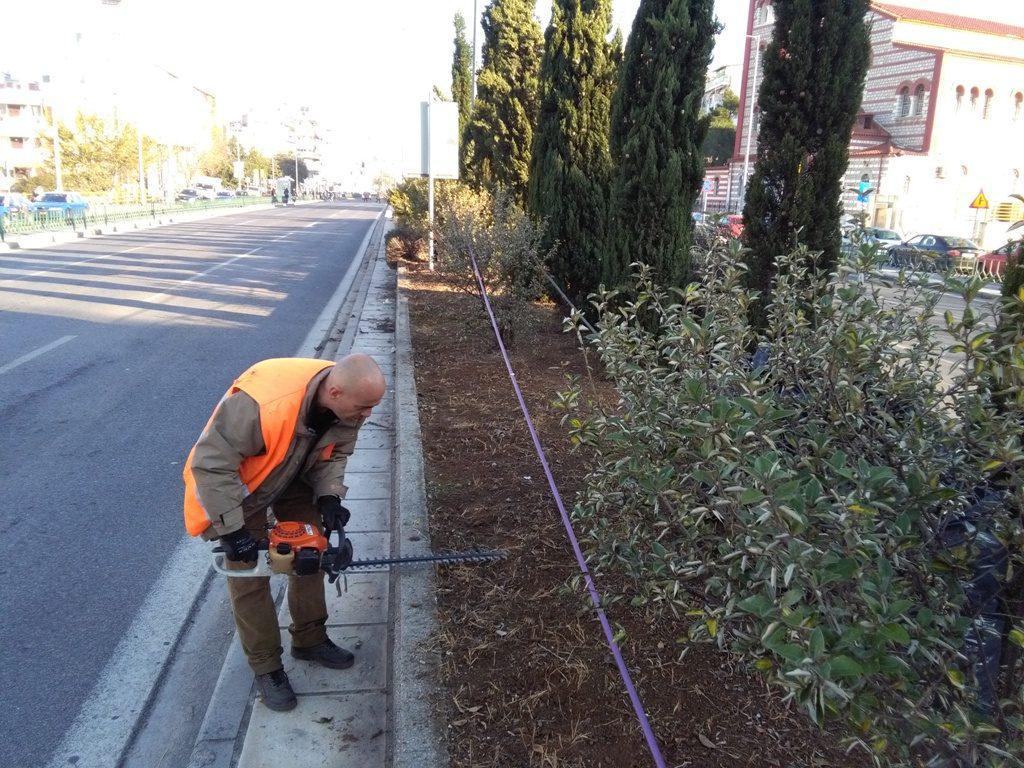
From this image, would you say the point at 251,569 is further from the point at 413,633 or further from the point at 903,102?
the point at 903,102

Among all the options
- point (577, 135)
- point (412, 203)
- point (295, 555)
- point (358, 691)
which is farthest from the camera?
point (412, 203)

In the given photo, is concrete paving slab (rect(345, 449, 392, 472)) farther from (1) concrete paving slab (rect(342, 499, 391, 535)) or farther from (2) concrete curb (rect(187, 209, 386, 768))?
(2) concrete curb (rect(187, 209, 386, 768))

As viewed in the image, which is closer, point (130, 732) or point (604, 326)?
point (604, 326)

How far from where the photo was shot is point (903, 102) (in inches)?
1462

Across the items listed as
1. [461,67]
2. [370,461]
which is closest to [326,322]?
[370,461]

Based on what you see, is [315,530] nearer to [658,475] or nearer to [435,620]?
[435,620]

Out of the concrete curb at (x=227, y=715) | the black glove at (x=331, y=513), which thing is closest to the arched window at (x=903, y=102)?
the black glove at (x=331, y=513)

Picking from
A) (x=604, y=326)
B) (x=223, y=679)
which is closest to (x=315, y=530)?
(x=223, y=679)

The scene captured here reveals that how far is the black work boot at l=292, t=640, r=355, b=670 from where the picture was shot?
344cm

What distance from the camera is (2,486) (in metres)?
5.49

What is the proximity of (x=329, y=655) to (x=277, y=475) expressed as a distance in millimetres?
912

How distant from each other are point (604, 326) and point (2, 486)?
190 inches

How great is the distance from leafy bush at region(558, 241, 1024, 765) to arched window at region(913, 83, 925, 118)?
39564 mm

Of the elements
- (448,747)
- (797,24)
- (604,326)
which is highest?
(797,24)
